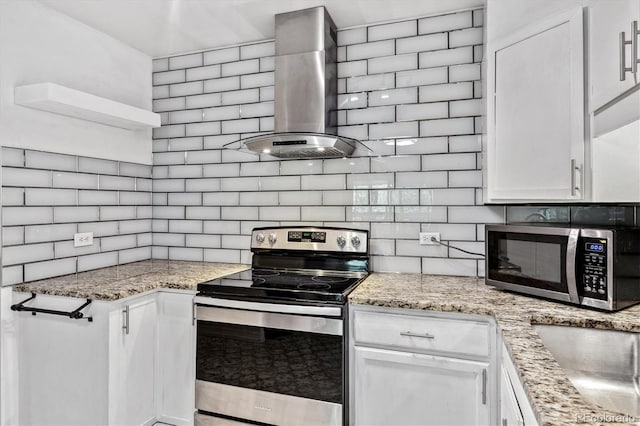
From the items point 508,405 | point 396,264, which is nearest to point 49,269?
point 396,264

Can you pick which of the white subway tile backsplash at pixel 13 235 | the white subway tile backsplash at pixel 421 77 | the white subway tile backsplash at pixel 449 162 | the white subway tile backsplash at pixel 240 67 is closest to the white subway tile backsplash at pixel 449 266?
the white subway tile backsplash at pixel 449 162

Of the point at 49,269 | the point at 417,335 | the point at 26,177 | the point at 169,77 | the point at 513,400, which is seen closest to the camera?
the point at 513,400

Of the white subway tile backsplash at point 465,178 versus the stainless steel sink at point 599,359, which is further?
the white subway tile backsplash at point 465,178

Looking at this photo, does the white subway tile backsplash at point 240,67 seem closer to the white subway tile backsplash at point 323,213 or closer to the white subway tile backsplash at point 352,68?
the white subway tile backsplash at point 352,68

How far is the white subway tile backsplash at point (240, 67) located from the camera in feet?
8.83

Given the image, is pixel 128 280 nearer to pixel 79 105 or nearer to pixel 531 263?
pixel 79 105

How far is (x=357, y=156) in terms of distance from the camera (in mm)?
2447

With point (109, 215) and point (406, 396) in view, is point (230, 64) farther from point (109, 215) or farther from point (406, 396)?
point (406, 396)

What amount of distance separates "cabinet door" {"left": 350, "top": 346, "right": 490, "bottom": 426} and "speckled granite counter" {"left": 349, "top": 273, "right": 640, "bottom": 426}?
23 cm

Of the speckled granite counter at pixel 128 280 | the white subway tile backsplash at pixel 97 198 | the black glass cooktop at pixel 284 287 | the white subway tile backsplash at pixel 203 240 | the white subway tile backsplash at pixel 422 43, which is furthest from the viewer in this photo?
the white subway tile backsplash at pixel 203 240

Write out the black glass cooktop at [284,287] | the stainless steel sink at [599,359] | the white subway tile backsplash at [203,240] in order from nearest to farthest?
the stainless steel sink at [599,359]
the black glass cooktop at [284,287]
the white subway tile backsplash at [203,240]

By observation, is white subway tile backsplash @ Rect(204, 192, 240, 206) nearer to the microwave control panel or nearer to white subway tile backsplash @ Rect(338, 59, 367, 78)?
white subway tile backsplash @ Rect(338, 59, 367, 78)

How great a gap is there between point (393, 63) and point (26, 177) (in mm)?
2127

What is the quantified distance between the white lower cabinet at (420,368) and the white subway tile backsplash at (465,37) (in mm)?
1535
